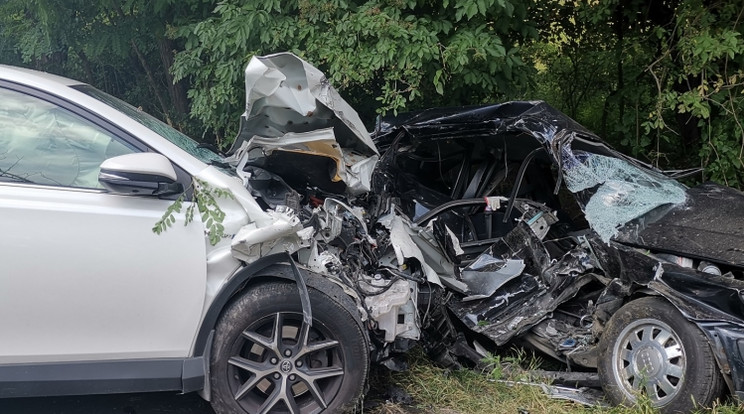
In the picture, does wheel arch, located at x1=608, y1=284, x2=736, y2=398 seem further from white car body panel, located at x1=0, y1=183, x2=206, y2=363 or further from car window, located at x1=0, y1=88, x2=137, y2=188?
car window, located at x1=0, y1=88, x2=137, y2=188

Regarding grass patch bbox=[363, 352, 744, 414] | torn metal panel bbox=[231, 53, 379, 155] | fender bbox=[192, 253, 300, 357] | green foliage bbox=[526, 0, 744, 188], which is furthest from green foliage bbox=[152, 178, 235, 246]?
green foliage bbox=[526, 0, 744, 188]

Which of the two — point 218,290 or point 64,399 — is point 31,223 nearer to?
point 218,290

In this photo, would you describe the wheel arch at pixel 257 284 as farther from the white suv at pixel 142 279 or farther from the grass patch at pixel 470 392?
Answer: the grass patch at pixel 470 392

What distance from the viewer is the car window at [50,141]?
318cm

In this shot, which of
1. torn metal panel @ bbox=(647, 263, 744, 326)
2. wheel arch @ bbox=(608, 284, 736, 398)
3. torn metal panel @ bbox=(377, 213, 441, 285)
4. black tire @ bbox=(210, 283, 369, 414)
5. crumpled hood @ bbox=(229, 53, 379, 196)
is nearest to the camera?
wheel arch @ bbox=(608, 284, 736, 398)

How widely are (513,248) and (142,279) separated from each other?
2641mm

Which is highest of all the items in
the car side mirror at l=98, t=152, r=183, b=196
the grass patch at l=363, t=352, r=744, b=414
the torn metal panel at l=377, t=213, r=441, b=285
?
the car side mirror at l=98, t=152, r=183, b=196

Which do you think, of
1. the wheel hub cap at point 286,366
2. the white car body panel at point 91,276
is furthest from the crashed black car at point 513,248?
the white car body panel at point 91,276

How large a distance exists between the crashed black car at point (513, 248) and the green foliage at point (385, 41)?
55 centimetres

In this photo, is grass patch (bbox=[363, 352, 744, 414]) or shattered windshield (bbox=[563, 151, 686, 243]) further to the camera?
shattered windshield (bbox=[563, 151, 686, 243])

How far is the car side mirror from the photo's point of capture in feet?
9.75

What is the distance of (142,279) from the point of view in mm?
3105

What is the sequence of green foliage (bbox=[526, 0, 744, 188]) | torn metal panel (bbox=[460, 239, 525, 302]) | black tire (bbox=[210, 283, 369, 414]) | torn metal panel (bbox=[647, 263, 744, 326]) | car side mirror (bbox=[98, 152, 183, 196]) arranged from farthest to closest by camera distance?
green foliage (bbox=[526, 0, 744, 188])
torn metal panel (bbox=[460, 239, 525, 302])
black tire (bbox=[210, 283, 369, 414])
torn metal panel (bbox=[647, 263, 744, 326])
car side mirror (bbox=[98, 152, 183, 196])

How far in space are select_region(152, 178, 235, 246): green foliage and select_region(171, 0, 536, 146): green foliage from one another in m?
2.49
